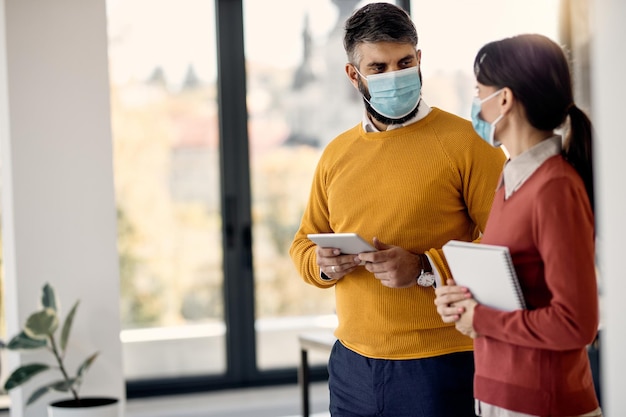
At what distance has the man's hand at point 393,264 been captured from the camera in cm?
175

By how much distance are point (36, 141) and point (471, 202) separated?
2405 millimetres

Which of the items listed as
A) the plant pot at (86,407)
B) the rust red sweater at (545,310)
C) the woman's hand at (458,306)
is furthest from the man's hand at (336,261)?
the plant pot at (86,407)

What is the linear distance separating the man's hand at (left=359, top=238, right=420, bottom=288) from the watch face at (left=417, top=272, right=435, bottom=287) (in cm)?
2

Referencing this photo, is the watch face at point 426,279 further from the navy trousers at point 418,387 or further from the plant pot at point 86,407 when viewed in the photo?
the plant pot at point 86,407

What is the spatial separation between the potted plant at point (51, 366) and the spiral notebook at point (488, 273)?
2259 mm

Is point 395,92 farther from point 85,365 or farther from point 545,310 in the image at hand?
point 85,365

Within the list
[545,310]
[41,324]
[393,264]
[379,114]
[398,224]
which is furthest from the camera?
[41,324]

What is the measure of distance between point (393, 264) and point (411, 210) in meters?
0.15

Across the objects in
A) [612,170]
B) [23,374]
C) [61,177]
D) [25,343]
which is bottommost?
[23,374]

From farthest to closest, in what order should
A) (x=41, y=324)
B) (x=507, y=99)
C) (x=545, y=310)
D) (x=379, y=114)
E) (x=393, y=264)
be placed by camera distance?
(x=41, y=324), (x=379, y=114), (x=393, y=264), (x=507, y=99), (x=545, y=310)

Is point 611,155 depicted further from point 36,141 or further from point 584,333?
point 36,141

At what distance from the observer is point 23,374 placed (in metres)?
3.38

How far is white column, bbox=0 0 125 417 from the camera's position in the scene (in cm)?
359

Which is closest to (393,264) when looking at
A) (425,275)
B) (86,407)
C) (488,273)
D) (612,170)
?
(425,275)
